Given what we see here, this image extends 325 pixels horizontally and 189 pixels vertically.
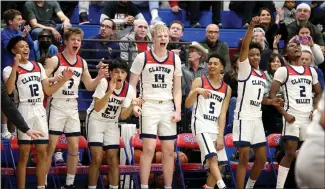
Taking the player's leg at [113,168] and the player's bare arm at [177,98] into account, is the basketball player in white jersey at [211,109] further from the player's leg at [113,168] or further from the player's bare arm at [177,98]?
the player's leg at [113,168]

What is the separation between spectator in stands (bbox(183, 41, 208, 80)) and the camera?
11.9 meters

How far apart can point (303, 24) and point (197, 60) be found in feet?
8.13

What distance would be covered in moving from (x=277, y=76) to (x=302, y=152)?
612cm

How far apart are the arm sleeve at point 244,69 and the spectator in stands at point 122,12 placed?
3.41 meters

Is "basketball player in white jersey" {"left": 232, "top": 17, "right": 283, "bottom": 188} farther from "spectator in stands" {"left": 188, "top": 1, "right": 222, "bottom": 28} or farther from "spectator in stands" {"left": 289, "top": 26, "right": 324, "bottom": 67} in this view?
"spectator in stands" {"left": 188, "top": 1, "right": 222, "bottom": 28}

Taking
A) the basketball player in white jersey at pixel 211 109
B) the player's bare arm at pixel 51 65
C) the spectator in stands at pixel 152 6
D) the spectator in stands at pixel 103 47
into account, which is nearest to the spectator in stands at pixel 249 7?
A: the spectator in stands at pixel 152 6

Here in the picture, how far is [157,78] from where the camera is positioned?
9.88 m

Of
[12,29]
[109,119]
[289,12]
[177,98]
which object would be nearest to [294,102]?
[177,98]

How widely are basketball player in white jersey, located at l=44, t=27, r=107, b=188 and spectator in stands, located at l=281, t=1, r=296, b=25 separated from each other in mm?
5430

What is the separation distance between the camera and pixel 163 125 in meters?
9.87

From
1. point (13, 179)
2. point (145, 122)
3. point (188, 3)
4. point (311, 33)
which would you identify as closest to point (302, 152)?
point (145, 122)

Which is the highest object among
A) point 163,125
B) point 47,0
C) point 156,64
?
point 47,0

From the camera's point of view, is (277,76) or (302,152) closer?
(302,152)

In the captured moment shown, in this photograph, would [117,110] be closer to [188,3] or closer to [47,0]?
[47,0]
